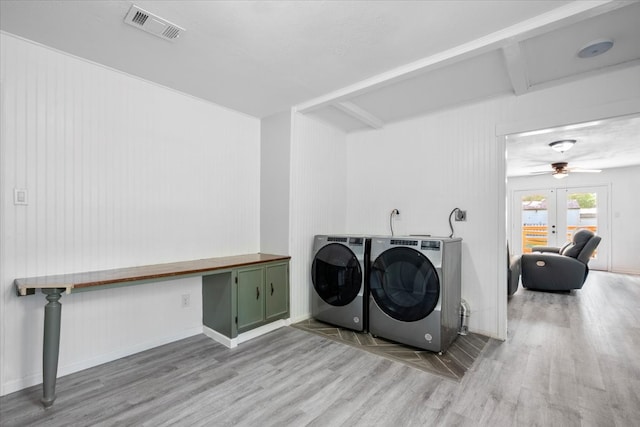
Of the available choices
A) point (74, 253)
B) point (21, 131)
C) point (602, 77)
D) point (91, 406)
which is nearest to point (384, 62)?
point (602, 77)

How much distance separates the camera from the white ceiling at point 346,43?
69.5 inches

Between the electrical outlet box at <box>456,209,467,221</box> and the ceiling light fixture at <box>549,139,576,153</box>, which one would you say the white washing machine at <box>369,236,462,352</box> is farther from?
the ceiling light fixture at <box>549,139,576,153</box>

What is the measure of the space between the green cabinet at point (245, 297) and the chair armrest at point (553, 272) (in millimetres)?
4361

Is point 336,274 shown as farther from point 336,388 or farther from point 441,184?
point 441,184

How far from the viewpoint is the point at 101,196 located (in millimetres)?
2443

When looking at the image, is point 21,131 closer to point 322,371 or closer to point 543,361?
point 322,371

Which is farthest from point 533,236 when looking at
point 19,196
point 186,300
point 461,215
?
point 19,196

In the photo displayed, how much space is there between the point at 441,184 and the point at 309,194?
153 cm

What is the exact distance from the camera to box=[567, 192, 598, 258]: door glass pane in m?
7.17

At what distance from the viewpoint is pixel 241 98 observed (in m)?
3.07

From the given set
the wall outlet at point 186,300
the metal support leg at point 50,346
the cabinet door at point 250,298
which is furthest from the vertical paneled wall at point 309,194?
the metal support leg at point 50,346

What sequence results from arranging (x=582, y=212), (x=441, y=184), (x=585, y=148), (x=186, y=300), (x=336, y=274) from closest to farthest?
(x=186, y=300) < (x=336, y=274) < (x=441, y=184) < (x=585, y=148) < (x=582, y=212)

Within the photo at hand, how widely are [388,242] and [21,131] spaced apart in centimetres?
301

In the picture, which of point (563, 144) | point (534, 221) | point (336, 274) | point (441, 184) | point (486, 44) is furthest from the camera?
point (534, 221)
